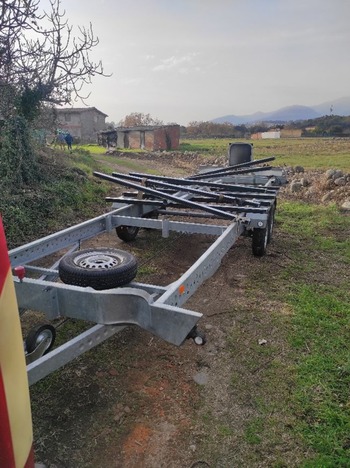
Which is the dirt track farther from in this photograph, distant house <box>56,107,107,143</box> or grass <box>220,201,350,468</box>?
distant house <box>56,107,107,143</box>

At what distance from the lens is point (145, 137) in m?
42.5

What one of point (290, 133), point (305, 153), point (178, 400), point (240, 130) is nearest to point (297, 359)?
point (178, 400)

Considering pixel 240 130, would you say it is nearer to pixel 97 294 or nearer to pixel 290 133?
pixel 290 133

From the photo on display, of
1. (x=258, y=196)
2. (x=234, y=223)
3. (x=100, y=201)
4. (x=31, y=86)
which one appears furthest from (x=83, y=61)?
(x=234, y=223)

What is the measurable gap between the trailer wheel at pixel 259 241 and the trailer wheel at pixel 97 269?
9.06 feet

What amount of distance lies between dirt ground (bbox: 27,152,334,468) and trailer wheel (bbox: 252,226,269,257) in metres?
1.47

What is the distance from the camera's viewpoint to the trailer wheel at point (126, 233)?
6.71 m

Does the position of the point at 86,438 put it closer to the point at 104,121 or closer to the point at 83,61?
the point at 83,61

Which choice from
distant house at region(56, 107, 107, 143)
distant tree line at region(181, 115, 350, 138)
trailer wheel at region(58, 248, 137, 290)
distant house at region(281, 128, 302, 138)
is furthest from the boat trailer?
distant house at region(281, 128, 302, 138)

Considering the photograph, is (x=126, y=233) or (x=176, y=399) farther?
(x=126, y=233)

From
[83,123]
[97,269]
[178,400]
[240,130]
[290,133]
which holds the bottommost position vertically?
[178,400]

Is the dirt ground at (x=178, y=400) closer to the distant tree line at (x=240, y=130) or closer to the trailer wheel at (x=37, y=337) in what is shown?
the trailer wheel at (x=37, y=337)

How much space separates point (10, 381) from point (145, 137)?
42409 mm

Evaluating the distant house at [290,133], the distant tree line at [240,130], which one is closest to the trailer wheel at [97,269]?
the distant tree line at [240,130]
